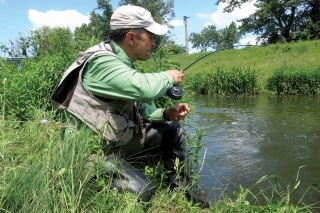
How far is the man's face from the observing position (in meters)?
2.62

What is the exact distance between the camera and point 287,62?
19.4 m

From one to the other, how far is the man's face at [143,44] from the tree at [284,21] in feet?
107

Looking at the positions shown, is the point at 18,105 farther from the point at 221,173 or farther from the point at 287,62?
the point at 287,62

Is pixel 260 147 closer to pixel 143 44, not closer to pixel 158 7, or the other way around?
pixel 143 44

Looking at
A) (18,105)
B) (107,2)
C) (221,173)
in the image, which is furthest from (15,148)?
(107,2)

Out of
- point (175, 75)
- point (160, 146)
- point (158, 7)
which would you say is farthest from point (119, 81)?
point (158, 7)

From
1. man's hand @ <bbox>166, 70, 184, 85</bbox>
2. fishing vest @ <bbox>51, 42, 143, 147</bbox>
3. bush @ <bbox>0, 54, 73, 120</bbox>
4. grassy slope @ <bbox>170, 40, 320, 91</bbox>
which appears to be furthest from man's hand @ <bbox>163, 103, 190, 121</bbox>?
grassy slope @ <bbox>170, 40, 320, 91</bbox>

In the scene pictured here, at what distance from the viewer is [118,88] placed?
2.33 metres

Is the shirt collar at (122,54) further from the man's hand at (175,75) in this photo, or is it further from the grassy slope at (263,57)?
the grassy slope at (263,57)

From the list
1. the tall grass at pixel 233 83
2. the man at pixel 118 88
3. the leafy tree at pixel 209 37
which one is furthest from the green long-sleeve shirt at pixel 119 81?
the leafy tree at pixel 209 37

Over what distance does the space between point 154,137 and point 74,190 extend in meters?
1.10

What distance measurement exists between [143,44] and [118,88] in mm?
481

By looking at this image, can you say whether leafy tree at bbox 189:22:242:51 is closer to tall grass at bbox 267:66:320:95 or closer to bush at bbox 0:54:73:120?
tall grass at bbox 267:66:320:95

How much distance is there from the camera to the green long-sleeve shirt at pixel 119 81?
232cm
